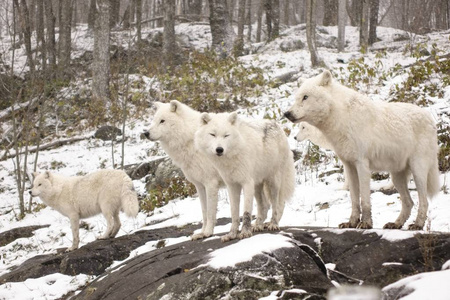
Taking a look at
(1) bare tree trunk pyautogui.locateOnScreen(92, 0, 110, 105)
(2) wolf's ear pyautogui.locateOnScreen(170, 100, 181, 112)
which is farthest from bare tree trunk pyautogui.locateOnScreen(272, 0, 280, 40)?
(2) wolf's ear pyautogui.locateOnScreen(170, 100, 181, 112)

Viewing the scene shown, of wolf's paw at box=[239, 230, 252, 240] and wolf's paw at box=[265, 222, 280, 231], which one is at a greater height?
wolf's paw at box=[239, 230, 252, 240]

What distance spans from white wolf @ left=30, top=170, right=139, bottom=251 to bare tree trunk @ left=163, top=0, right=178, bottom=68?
1118 centimetres

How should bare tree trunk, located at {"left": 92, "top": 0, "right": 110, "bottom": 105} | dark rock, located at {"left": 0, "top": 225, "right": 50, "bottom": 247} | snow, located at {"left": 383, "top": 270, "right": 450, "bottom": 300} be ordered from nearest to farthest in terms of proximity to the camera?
1. snow, located at {"left": 383, "top": 270, "right": 450, "bottom": 300}
2. dark rock, located at {"left": 0, "top": 225, "right": 50, "bottom": 247}
3. bare tree trunk, located at {"left": 92, "top": 0, "right": 110, "bottom": 105}

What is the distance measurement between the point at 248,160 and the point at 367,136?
1418 millimetres

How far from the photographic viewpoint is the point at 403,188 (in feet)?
18.1

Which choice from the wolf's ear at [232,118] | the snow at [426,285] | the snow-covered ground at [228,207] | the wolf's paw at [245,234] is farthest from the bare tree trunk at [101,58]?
the snow at [426,285]

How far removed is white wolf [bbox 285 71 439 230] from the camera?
5.08 meters

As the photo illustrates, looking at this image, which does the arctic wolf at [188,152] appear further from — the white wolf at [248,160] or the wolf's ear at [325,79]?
the wolf's ear at [325,79]

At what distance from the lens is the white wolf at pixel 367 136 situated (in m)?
5.08

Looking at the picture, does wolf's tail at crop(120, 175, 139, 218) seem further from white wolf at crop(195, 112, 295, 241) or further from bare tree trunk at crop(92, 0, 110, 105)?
bare tree trunk at crop(92, 0, 110, 105)

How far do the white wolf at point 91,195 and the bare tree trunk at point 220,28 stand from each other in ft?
38.4

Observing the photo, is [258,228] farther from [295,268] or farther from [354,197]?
Result: [295,268]

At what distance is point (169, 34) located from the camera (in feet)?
64.2

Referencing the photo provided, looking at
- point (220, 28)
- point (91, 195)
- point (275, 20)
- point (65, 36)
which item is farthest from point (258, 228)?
point (275, 20)
